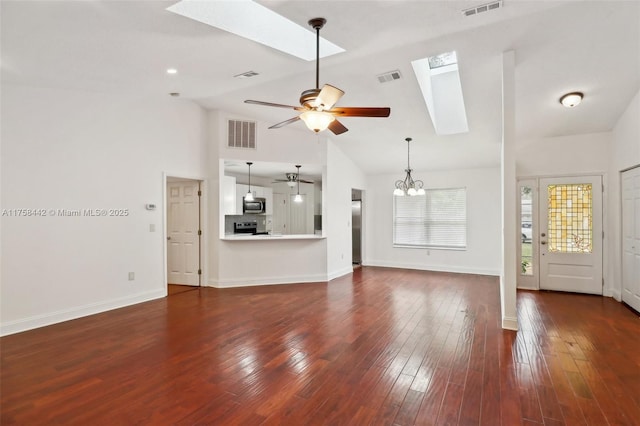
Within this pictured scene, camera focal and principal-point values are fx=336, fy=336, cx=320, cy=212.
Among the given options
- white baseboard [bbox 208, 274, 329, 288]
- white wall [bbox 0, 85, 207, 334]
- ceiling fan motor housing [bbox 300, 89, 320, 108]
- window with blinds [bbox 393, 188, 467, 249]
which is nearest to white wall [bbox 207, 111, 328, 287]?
white baseboard [bbox 208, 274, 329, 288]

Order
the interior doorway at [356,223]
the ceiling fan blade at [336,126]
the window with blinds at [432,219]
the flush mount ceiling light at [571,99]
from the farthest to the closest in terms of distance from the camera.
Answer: the interior doorway at [356,223]
the window with blinds at [432,219]
the flush mount ceiling light at [571,99]
the ceiling fan blade at [336,126]

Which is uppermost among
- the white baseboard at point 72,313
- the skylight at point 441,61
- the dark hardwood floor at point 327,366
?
the skylight at point 441,61

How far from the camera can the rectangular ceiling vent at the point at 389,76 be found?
4383 mm

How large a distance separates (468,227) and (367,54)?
5.37 m

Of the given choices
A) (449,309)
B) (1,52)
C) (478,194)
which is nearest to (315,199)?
(478,194)

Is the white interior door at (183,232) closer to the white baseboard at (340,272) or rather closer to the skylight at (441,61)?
the white baseboard at (340,272)

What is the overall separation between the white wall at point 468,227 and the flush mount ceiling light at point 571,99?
292cm

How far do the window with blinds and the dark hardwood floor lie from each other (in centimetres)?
308

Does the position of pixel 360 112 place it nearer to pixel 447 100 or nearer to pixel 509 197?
pixel 509 197

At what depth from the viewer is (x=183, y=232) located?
6484mm

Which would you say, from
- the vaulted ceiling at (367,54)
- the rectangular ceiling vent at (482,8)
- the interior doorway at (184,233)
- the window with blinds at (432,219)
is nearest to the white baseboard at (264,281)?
the interior doorway at (184,233)

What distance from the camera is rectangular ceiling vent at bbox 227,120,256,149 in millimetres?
6297

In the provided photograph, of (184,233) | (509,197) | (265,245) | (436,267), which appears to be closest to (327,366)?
(509,197)

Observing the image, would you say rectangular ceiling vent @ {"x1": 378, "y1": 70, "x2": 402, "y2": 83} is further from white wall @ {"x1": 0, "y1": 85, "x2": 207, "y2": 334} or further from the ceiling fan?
white wall @ {"x1": 0, "y1": 85, "x2": 207, "y2": 334}
